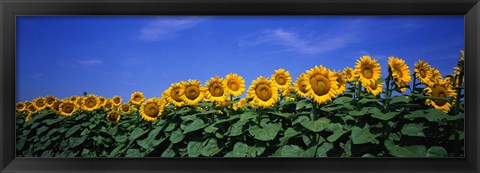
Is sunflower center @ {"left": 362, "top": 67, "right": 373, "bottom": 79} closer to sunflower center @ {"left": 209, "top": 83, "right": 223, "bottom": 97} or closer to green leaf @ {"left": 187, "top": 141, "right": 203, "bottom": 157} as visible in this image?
sunflower center @ {"left": 209, "top": 83, "right": 223, "bottom": 97}

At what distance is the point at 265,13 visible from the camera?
1.72m

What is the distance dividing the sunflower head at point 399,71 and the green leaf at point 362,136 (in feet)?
0.85

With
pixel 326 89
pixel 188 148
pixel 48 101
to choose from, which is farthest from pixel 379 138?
pixel 48 101

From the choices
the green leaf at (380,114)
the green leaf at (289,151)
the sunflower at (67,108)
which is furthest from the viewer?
the sunflower at (67,108)

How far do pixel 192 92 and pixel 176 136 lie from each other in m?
0.21

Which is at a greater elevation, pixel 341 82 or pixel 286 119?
pixel 341 82

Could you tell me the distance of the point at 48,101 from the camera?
6.26 ft

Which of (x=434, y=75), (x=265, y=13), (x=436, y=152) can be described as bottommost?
(x=436, y=152)

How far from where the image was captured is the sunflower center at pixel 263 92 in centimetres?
178

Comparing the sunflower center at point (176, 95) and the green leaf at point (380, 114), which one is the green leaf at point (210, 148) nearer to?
the sunflower center at point (176, 95)

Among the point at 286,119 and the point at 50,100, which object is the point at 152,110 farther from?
the point at 286,119

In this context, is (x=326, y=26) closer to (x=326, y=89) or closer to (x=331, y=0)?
(x=331, y=0)

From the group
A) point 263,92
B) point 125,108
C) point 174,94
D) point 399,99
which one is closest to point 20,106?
point 125,108

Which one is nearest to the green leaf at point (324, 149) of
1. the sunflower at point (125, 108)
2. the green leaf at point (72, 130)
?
the sunflower at point (125, 108)
